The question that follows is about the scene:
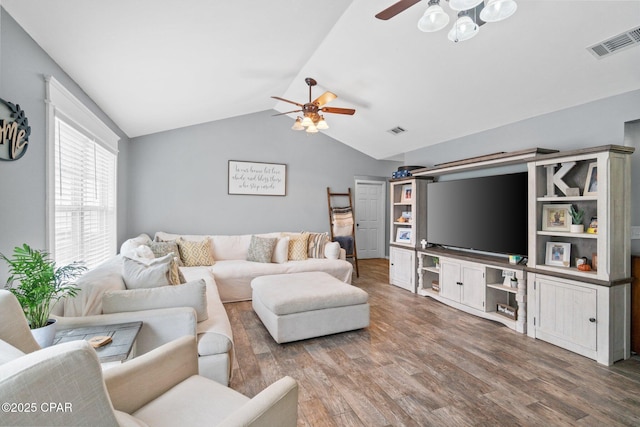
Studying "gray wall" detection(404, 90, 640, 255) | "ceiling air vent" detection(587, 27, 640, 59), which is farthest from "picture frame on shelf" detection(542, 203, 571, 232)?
"ceiling air vent" detection(587, 27, 640, 59)

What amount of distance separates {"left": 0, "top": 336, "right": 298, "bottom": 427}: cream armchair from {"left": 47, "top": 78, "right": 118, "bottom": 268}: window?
140cm

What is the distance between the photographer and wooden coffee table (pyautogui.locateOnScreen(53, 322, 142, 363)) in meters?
1.36

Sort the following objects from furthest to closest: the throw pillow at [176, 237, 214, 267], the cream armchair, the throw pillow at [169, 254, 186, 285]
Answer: the throw pillow at [176, 237, 214, 267]
the throw pillow at [169, 254, 186, 285]
the cream armchair

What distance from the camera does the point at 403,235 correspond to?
490cm

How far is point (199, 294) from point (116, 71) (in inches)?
77.5

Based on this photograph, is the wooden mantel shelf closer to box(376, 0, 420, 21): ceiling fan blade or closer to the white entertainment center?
the white entertainment center

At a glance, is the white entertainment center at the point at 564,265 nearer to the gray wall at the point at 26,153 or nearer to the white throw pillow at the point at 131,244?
the white throw pillow at the point at 131,244

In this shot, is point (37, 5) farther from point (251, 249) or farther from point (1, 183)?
point (251, 249)

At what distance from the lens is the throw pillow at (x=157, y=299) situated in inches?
75.2

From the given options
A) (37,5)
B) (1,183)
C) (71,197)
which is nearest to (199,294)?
(1,183)

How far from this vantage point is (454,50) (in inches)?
114

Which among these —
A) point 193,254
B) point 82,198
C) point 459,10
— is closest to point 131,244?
point 193,254

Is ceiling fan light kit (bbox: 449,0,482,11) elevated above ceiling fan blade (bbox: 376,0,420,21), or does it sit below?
below

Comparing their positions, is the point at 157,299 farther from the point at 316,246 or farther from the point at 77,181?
the point at 316,246
